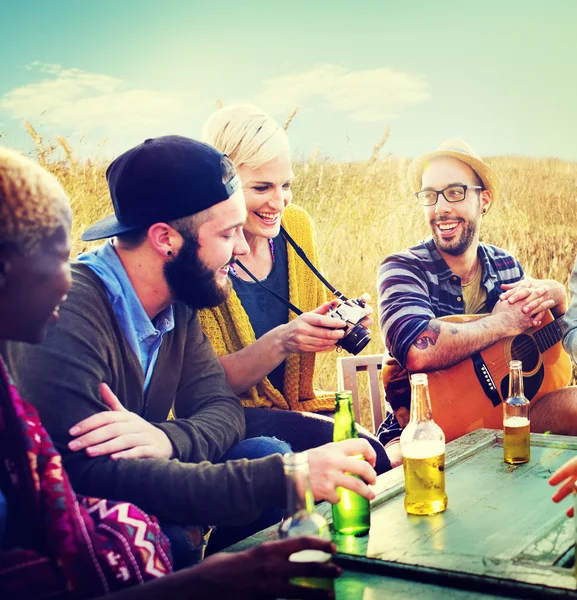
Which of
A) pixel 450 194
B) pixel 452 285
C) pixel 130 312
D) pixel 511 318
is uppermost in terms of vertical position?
pixel 450 194

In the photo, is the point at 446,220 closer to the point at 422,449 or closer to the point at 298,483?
the point at 422,449

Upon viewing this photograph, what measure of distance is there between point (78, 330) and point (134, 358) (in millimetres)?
222

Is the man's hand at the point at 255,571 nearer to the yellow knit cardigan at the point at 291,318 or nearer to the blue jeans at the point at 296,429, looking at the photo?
the blue jeans at the point at 296,429

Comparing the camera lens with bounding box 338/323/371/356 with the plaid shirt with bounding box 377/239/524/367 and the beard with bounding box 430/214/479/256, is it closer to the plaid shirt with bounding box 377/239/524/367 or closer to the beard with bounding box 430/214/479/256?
the plaid shirt with bounding box 377/239/524/367

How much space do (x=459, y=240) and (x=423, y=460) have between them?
172cm

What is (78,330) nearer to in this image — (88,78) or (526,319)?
(526,319)

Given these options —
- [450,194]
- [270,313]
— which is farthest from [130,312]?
[450,194]

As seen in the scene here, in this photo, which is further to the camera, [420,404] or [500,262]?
[500,262]

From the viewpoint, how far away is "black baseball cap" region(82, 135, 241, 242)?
2078mm

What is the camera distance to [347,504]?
→ 69.9 inches

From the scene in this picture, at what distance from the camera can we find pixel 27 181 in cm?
124

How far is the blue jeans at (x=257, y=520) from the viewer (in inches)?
90.8

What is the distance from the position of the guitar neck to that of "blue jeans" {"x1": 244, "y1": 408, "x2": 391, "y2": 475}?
37.2 inches

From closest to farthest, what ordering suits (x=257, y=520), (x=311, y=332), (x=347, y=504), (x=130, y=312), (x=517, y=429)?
(x=347, y=504) → (x=130, y=312) → (x=517, y=429) → (x=257, y=520) → (x=311, y=332)
